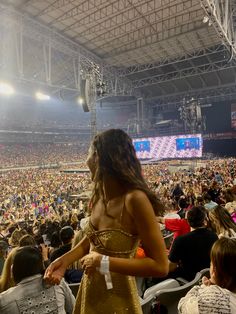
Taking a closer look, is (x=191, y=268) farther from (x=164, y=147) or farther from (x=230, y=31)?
(x=164, y=147)

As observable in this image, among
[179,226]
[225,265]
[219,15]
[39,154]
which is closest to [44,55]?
[219,15]

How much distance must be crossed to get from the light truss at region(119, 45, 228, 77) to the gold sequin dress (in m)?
24.0

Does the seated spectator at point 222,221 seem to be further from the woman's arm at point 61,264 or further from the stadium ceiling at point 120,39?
the stadium ceiling at point 120,39

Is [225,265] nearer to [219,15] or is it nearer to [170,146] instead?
[219,15]

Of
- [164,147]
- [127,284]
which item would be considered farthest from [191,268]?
[164,147]

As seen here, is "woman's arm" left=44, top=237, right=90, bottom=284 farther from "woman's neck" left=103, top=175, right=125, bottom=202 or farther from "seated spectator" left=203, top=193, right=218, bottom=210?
"seated spectator" left=203, top=193, right=218, bottom=210

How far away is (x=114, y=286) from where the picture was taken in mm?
1179

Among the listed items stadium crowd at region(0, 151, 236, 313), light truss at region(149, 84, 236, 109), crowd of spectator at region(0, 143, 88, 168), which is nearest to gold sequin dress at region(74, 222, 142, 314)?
stadium crowd at region(0, 151, 236, 313)

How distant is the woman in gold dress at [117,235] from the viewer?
1101 mm

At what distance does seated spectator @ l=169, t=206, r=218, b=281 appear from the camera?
2621 mm

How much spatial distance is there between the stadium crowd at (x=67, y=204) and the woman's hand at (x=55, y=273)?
0.42 m

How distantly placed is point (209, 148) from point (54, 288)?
31385mm

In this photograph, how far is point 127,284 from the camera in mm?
1188

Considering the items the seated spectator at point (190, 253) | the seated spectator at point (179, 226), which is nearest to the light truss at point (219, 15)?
the seated spectator at point (179, 226)
